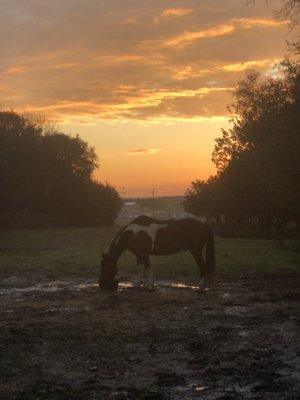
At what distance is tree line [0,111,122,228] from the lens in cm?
5816

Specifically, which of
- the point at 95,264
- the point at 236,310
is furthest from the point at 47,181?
the point at 236,310

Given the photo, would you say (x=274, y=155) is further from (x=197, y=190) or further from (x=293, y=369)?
(x=197, y=190)

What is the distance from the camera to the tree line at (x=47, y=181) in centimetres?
5816

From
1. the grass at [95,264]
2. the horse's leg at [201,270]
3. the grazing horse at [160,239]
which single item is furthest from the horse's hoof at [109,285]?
the grass at [95,264]

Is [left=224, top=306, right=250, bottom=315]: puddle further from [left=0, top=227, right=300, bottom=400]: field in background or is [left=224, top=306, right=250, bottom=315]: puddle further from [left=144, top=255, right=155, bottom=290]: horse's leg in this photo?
[left=144, top=255, right=155, bottom=290]: horse's leg

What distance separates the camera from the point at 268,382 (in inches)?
284

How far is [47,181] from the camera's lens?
200 ft

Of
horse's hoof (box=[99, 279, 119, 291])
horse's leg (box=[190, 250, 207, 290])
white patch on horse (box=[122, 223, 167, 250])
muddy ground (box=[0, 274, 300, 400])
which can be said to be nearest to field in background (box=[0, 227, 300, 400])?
muddy ground (box=[0, 274, 300, 400])

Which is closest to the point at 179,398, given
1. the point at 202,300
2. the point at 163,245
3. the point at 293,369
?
the point at 293,369

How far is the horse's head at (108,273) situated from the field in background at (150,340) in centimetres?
33

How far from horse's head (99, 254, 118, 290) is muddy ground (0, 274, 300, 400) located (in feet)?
1.11

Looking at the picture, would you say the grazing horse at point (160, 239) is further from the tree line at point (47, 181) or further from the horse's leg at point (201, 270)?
the tree line at point (47, 181)

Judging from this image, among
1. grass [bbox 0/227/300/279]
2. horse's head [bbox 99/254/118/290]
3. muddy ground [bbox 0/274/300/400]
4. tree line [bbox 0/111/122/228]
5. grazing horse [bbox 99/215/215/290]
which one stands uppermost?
tree line [bbox 0/111/122/228]

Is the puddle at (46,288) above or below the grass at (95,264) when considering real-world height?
below
